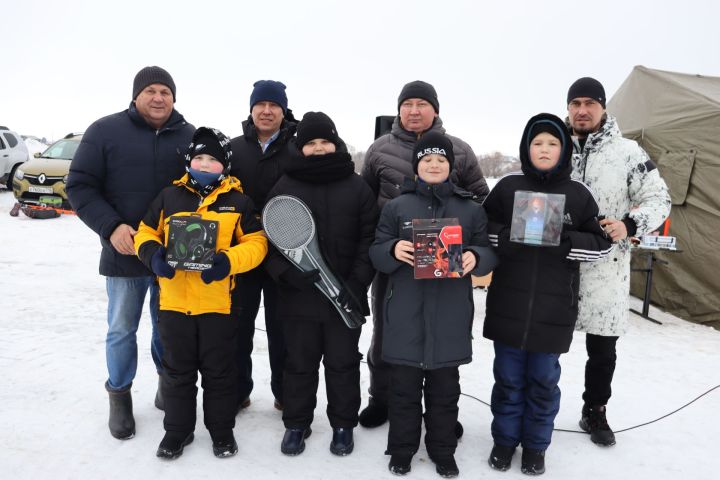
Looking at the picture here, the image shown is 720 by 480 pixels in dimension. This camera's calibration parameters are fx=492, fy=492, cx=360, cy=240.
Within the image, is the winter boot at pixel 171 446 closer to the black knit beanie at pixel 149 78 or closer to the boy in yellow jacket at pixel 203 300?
the boy in yellow jacket at pixel 203 300

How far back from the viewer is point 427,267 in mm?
2428

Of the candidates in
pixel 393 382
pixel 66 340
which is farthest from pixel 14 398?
pixel 393 382

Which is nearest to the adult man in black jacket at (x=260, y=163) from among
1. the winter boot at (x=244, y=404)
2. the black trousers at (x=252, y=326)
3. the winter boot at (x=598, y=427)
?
the black trousers at (x=252, y=326)

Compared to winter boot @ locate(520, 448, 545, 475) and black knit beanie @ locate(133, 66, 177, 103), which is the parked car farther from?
winter boot @ locate(520, 448, 545, 475)

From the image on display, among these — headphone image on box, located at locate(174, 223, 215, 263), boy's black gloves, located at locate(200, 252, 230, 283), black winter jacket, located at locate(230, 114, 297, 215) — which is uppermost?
black winter jacket, located at locate(230, 114, 297, 215)

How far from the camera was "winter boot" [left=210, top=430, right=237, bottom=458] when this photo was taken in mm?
2795

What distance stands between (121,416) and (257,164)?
5.76 ft

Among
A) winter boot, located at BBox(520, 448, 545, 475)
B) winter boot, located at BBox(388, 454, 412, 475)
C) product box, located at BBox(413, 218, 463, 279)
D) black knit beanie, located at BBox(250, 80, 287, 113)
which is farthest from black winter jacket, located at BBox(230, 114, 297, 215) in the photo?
winter boot, located at BBox(520, 448, 545, 475)

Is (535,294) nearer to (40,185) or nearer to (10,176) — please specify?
(40,185)

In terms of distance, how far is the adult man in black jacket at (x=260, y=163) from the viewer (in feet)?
10.4

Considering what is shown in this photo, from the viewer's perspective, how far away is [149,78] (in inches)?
116

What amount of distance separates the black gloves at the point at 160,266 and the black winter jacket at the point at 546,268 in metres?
1.74

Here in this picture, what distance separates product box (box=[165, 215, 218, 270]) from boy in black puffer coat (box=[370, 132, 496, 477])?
34.3 inches

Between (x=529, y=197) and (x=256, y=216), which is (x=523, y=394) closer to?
(x=529, y=197)
